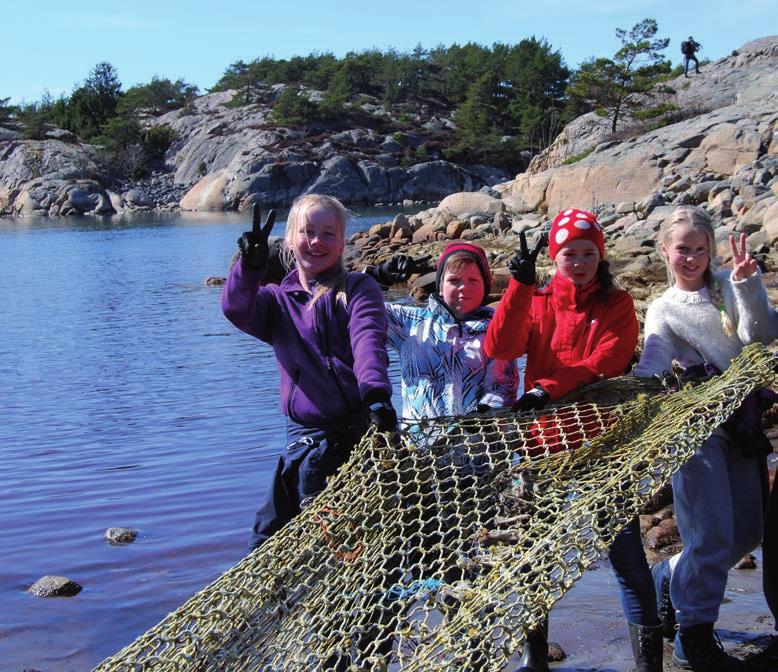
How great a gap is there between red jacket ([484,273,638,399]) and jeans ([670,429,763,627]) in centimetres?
58

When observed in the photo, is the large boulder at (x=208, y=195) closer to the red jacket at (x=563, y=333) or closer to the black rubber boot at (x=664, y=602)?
the red jacket at (x=563, y=333)

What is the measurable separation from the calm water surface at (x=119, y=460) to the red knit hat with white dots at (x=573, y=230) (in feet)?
10.2

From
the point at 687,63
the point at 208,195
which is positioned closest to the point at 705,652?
the point at 687,63

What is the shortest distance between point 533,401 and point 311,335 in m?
0.93

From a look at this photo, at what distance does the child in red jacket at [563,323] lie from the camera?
12.5 feet

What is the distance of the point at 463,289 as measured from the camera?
4.23m

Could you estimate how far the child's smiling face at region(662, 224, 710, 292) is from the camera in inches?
150

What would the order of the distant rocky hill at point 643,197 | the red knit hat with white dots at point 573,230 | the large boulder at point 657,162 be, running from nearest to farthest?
the red knit hat with white dots at point 573,230
the distant rocky hill at point 643,197
the large boulder at point 657,162

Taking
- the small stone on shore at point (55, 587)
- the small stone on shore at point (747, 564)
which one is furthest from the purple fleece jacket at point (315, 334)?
the small stone on shore at point (55, 587)

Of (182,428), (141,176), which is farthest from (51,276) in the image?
(141,176)

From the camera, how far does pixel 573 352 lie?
403 centimetres

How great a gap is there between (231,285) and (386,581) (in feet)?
4.33

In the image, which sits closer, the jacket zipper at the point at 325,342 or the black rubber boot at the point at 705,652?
the black rubber boot at the point at 705,652

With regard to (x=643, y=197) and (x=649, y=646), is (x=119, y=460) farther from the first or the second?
(x=643, y=197)
